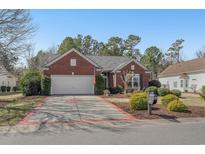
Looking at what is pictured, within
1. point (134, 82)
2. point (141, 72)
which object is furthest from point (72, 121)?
point (141, 72)

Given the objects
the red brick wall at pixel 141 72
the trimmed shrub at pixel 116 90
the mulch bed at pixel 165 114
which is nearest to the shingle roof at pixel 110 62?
the red brick wall at pixel 141 72

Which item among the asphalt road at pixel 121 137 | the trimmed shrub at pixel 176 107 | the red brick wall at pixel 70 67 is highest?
the red brick wall at pixel 70 67

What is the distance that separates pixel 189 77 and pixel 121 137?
30495mm

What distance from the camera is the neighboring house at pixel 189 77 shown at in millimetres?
34406

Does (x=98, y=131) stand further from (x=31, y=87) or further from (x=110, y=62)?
(x=110, y=62)

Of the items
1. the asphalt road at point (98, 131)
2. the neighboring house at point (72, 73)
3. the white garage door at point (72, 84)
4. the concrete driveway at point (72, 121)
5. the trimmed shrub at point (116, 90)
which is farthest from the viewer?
the trimmed shrub at point (116, 90)

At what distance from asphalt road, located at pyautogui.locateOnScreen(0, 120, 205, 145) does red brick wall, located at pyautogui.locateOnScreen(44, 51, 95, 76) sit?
21.8 m

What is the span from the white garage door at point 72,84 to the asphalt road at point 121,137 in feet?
69.9

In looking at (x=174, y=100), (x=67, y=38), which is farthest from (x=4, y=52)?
(x=67, y=38)

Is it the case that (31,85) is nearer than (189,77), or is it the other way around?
(31,85)

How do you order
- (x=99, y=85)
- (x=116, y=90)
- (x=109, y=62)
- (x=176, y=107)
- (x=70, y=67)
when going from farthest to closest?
1. (x=109, y=62)
2. (x=116, y=90)
3. (x=70, y=67)
4. (x=99, y=85)
5. (x=176, y=107)

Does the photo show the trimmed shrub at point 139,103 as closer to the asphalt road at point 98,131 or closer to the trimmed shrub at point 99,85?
the asphalt road at point 98,131

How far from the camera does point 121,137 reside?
29.6 ft
